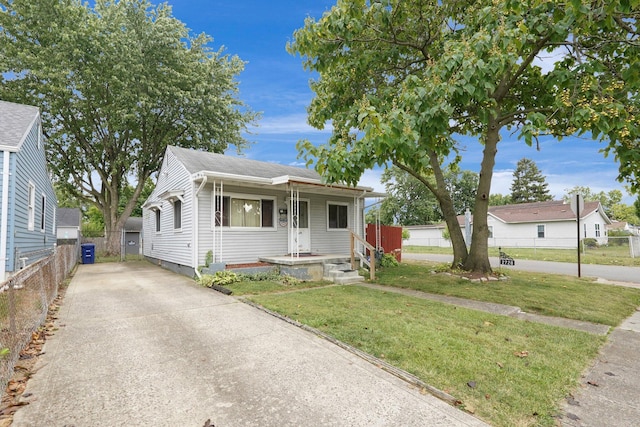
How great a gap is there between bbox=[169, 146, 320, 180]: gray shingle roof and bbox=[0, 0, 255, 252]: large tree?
762cm

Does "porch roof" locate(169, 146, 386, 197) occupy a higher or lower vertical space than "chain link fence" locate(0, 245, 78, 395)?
higher

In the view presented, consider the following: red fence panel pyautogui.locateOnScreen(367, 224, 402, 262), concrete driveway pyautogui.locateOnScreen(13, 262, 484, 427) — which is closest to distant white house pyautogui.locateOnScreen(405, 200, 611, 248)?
red fence panel pyautogui.locateOnScreen(367, 224, 402, 262)

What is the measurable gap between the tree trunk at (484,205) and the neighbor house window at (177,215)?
964 centimetres

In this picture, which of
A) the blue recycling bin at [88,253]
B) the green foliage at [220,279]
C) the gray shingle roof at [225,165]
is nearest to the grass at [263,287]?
the green foliage at [220,279]

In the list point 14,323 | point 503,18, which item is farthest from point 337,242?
point 14,323

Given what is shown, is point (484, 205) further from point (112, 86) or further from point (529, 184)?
point (529, 184)

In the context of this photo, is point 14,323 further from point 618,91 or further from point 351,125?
point 618,91

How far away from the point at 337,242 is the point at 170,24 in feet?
52.6

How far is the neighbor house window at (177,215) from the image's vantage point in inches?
448

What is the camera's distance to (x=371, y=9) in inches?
321

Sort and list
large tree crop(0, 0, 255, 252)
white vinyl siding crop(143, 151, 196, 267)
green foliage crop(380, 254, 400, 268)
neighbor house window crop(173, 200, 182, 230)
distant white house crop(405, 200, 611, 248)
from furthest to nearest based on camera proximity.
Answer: distant white house crop(405, 200, 611, 248), large tree crop(0, 0, 255, 252), green foliage crop(380, 254, 400, 268), neighbor house window crop(173, 200, 182, 230), white vinyl siding crop(143, 151, 196, 267)

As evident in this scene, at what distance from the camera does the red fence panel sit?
1438cm

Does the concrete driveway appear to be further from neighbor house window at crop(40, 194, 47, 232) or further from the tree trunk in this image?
neighbor house window at crop(40, 194, 47, 232)

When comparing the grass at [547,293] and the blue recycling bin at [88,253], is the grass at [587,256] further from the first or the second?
the blue recycling bin at [88,253]
